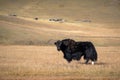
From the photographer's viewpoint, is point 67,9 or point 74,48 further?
point 67,9

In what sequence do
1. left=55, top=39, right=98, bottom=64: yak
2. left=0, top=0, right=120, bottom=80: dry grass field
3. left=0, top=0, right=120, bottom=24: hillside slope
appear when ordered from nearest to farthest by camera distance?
left=0, top=0, right=120, bottom=80: dry grass field
left=55, top=39, right=98, bottom=64: yak
left=0, top=0, right=120, bottom=24: hillside slope

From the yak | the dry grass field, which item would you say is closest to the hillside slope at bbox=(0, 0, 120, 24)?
the dry grass field

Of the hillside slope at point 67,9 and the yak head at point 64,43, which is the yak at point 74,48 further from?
the hillside slope at point 67,9

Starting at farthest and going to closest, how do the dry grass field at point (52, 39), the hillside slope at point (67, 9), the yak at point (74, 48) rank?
1. the hillside slope at point (67, 9)
2. the yak at point (74, 48)
3. the dry grass field at point (52, 39)

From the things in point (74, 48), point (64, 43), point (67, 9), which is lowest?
point (67, 9)

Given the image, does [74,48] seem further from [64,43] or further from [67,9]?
[67,9]

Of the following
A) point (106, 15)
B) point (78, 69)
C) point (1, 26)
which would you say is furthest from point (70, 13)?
point (78, 69)

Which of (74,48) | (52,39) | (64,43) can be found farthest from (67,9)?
(74,48)

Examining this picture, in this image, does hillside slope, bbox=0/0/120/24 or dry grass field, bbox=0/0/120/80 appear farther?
hillside slope, bbox=0/0/120/24

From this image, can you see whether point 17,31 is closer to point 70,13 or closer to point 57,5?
point 70,13

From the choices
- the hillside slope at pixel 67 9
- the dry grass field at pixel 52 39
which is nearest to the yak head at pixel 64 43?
the dry grass field at pixel 52 39

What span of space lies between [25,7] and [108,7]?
79.8 feet

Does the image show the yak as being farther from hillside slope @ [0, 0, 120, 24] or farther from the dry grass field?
hillside slope @ [0, 0, 120, 24]

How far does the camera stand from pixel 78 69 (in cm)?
2153
